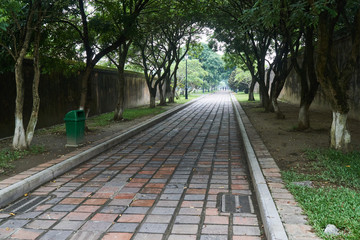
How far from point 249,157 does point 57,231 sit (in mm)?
3884

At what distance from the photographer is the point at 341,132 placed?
6.37 metres

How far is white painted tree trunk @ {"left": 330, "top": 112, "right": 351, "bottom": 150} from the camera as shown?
20.8ft

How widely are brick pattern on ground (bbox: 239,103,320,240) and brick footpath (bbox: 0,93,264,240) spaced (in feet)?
Result: 1.10

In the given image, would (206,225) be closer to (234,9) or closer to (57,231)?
(57,231)

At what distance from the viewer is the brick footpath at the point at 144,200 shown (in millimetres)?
3461

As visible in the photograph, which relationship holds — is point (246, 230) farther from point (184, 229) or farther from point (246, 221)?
point (184, 229)

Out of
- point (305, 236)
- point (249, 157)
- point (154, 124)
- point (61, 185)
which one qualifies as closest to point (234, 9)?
point (154, 124)

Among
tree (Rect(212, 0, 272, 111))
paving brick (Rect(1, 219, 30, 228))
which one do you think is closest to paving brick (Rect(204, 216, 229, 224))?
paving brick (Rect(1, 219, 30, 228))

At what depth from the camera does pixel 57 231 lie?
3.50 m

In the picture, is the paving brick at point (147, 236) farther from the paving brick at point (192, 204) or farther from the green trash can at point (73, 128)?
the green trash can at point (73, 128)

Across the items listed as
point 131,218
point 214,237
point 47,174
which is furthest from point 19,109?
point 214,237

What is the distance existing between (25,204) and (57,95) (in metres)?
8.26

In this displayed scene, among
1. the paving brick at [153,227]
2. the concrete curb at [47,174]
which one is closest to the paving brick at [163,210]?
the paving brick at [153,227]

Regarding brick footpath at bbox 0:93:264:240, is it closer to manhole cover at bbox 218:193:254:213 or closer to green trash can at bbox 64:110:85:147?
manhole cover at bbox 218:193:254:213
